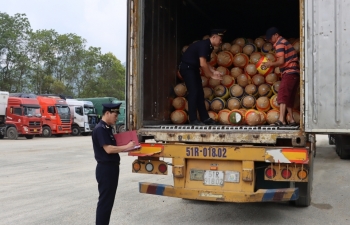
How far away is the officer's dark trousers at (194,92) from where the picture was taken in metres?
6.29

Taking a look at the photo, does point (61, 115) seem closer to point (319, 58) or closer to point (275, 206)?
point (275, 206)

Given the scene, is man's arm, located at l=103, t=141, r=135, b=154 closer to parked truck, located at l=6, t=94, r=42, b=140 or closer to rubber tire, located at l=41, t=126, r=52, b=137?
parked truck, located at l=6, t=94, r=42, b=140

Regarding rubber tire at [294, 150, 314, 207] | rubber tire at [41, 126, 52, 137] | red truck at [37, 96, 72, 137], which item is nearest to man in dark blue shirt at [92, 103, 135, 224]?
rubber tire at [294, 150, 314, 207]

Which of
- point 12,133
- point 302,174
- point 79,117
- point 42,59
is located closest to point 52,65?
point 42,59

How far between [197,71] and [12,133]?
21495 millimetres

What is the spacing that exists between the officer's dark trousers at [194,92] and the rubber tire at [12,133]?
69.2ft

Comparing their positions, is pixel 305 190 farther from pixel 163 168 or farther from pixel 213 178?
pixel 163 168

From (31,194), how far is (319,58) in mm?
5641

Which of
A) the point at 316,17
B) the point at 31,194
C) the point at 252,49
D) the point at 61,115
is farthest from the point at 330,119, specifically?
the point at 61,115

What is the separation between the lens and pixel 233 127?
5535 mm

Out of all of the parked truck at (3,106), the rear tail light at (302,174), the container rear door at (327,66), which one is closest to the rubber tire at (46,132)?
the parked truck at (3,106)

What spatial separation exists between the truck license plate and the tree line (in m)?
45.6

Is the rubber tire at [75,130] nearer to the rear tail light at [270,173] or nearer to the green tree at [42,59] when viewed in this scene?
the green tree at [42,59]

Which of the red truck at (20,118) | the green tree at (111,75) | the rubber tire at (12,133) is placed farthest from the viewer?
the green tree at (111,75)
